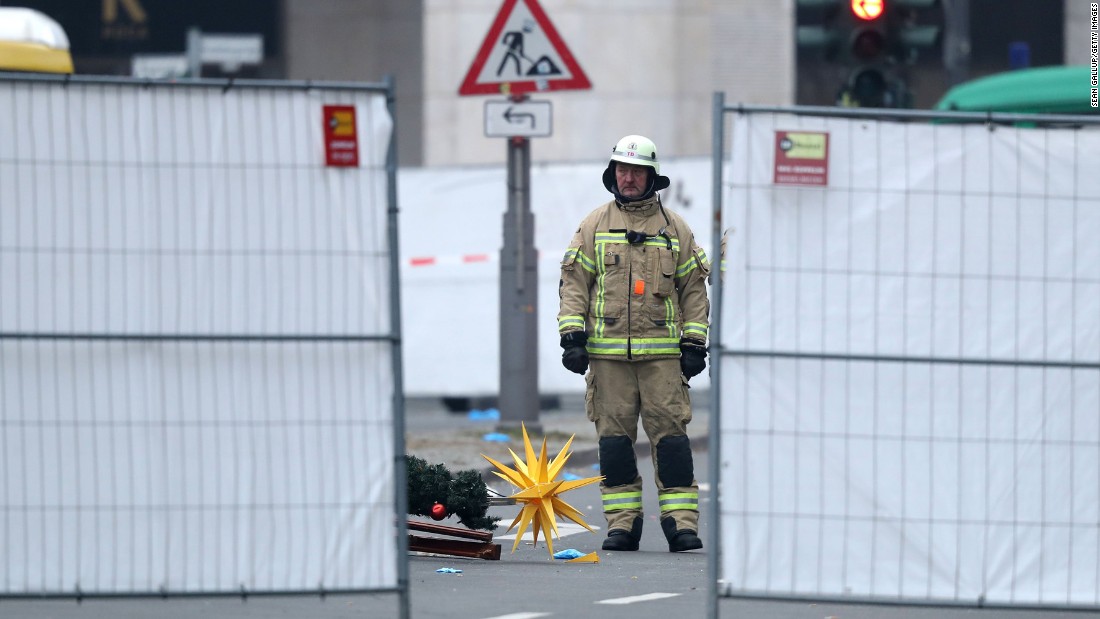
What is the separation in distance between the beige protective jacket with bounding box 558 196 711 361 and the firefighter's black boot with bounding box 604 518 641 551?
75 centimetres

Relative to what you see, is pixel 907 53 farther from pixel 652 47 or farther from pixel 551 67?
pixel 652 47

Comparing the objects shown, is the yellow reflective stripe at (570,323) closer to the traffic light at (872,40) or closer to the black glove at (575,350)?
the black glove at (575,350)

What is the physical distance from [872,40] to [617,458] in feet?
20.5

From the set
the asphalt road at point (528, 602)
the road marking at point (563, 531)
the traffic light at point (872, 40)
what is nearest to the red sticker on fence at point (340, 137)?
the asphalt road at point (528, 602)

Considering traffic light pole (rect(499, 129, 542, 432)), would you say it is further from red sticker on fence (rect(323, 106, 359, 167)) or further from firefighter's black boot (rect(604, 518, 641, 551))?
red sticker on fence (rect(323, 106, 359, 167))

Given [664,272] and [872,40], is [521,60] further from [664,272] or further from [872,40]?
[664,272]

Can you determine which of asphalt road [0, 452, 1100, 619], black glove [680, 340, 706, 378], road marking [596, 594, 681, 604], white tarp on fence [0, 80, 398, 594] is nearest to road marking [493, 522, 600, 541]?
asphalt road [0, 452, 1100, 619]

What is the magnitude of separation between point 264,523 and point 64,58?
6780 millimetres

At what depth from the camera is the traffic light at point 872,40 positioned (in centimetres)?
1405

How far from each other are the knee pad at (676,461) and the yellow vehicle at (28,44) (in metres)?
4.76

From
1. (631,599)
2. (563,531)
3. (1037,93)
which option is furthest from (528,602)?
(1037,93)

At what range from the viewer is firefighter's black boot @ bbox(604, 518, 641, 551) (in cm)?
871

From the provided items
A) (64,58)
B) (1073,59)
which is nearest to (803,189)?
(64,58)

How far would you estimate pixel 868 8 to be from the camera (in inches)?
553
